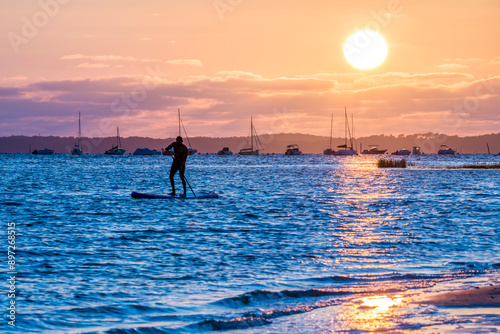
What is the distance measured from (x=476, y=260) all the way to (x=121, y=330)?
34.0ft

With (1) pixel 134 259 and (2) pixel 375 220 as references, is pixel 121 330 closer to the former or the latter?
(1) pixel 134 259

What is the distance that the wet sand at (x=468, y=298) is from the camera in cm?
1187

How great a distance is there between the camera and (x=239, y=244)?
20297 mm

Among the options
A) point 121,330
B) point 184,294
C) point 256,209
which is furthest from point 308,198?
point 121,330

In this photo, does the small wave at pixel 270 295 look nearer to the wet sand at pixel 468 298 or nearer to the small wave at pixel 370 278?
the small wave at pixel 370 278

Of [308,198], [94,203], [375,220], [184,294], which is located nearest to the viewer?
[184,294]

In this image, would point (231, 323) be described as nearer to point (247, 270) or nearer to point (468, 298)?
point (468, 298)

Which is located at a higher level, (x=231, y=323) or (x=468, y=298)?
(x=468, y=298)

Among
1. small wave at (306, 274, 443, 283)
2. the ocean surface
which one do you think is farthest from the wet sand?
small wave at (306, 274, 443, 283)

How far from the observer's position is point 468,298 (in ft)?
40.3
